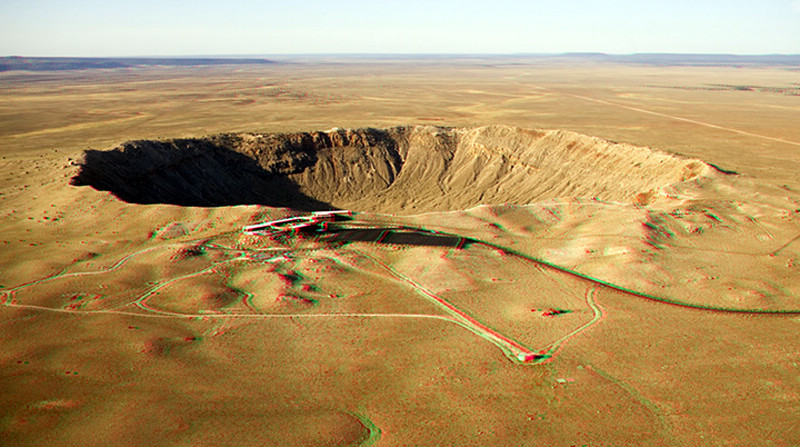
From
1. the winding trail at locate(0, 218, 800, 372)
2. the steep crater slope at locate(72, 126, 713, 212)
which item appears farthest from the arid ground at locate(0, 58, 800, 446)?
the steep crater slope at locate(72, 126, 713, 212)

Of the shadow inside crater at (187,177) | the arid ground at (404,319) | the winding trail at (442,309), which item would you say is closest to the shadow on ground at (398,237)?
the arid ground at (404,319)

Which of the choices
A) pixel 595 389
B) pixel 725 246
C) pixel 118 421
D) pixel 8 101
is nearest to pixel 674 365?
pixel 595 389

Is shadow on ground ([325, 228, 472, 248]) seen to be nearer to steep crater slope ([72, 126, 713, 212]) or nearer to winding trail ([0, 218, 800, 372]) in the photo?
winding trail ([0, 218, 800, 372])

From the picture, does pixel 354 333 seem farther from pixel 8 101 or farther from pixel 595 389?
pixel 8 101

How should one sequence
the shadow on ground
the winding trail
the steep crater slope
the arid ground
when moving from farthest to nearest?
the steep crater slope, the shadow on ground, the winding trail, the arid ground

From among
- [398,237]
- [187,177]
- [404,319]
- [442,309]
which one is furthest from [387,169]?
[404,319]

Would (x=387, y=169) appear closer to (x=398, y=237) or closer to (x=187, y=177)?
(x=187, y=177)
